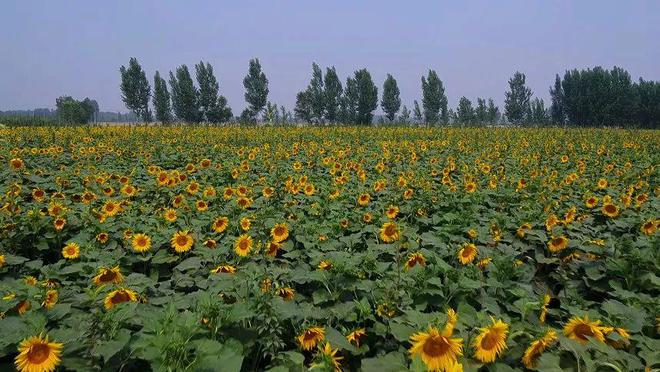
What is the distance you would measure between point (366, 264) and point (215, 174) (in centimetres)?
451

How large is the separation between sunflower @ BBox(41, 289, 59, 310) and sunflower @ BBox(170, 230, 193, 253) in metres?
1.11

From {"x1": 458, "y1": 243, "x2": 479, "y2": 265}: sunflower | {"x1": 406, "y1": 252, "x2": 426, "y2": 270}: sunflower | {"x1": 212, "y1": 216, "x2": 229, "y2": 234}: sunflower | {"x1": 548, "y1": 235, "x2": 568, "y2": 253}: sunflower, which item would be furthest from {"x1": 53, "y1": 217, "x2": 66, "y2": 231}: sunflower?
{"x1": 548, "y1": 235, "x2": 568, "y2": 253}: sunflower

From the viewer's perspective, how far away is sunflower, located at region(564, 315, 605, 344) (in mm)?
1696

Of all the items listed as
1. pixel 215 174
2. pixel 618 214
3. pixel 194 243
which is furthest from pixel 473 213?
pixel 215 174

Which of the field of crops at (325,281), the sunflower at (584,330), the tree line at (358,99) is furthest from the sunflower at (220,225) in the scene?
the tree line at (358,99)

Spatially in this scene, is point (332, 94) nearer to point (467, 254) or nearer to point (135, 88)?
point (135, 88)

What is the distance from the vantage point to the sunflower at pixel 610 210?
13.3ft

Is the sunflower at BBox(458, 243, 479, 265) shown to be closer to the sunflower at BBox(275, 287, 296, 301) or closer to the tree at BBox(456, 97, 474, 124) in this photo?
the sunflower at BBox(275, 287, 296, 301)

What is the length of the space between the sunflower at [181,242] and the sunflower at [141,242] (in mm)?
203

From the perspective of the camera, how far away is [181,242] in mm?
3240

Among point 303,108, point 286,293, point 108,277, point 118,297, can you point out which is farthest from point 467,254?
point 303,108

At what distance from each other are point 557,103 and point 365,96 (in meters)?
29.9

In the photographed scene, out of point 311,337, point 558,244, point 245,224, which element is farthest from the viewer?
point 245,224

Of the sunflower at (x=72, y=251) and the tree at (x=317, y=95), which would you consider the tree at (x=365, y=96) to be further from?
the sunflower at (x=72, y=251)
